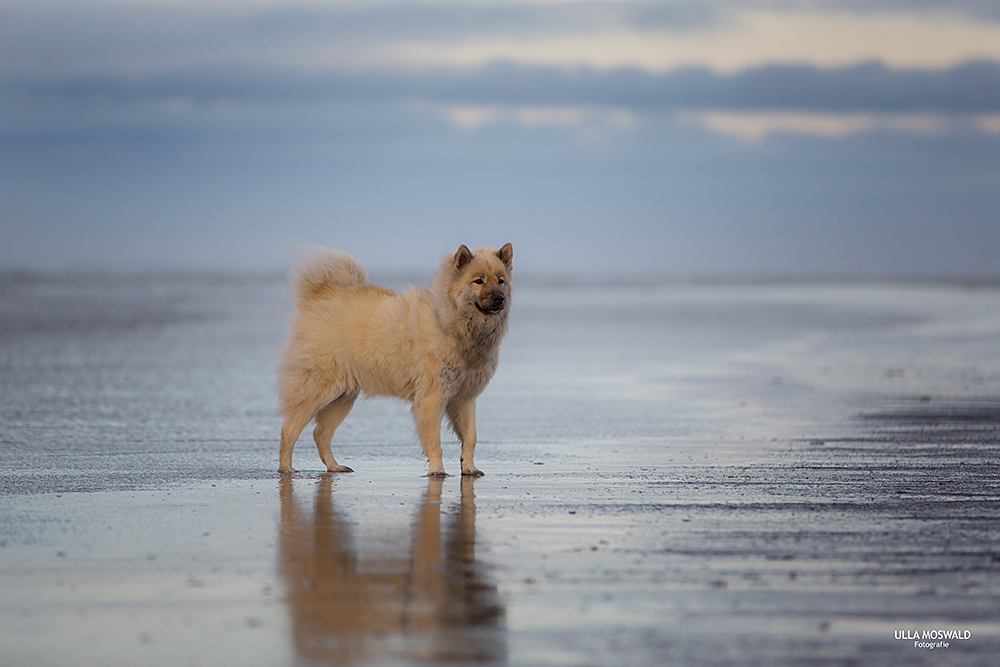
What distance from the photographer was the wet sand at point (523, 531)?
423 centimetres

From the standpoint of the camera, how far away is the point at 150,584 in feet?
16.3

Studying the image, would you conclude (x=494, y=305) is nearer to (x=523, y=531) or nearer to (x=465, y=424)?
(x=465, y=424)

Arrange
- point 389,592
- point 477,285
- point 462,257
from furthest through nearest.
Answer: point 462,257 < point 477,285 < point 389,592

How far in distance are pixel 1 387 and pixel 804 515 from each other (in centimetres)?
1104

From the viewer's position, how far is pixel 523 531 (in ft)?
20.0

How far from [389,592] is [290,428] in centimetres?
410

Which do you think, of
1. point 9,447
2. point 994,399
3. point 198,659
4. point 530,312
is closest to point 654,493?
point 198,659

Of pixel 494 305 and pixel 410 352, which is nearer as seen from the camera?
pixel 494 305

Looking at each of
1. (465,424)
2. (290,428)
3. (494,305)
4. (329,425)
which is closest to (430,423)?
(465,424)

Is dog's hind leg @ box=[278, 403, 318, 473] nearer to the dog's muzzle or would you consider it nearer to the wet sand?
the wet sand

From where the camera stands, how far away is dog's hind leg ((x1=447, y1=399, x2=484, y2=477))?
844cm

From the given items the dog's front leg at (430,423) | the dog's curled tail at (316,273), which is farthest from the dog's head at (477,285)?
the dog's curled tail at (316,273)

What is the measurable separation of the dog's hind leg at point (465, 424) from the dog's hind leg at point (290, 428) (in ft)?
3.61

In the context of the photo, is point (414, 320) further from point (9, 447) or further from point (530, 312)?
point (530, 312)
